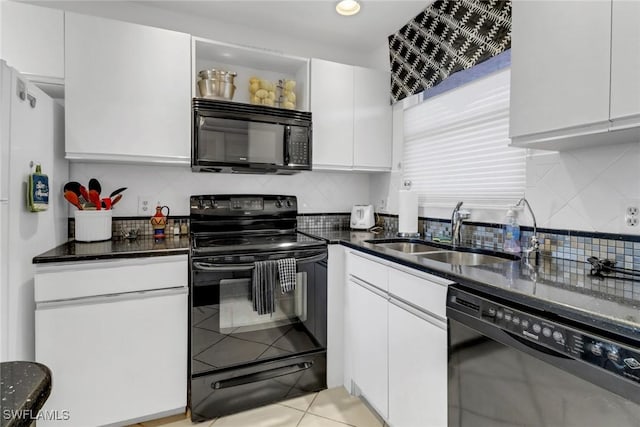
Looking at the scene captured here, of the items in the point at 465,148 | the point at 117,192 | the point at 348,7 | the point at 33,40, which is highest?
the point at 348,7

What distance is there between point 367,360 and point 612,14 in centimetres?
177

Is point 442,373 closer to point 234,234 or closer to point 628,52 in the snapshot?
point 628,52

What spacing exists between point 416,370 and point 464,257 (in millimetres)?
682

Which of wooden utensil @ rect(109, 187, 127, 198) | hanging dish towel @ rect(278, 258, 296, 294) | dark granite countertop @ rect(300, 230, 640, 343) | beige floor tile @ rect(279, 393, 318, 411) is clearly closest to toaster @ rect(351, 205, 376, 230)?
hanging dish towel @ rect(278, 258, 296, 294)

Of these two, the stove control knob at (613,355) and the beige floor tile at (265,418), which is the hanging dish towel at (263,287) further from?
the stove control knob at (613,355)

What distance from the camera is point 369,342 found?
1.81m

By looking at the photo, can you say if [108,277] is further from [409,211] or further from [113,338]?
[409,211]

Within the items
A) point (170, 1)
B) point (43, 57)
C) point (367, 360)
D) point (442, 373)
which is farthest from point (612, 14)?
point (43, 57)

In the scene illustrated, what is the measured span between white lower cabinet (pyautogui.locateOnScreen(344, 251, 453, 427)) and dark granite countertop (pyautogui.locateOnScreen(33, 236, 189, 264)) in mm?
1015

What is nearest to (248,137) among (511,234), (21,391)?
(511,234)

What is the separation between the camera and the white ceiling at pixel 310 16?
7.13 ft

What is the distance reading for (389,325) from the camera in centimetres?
161

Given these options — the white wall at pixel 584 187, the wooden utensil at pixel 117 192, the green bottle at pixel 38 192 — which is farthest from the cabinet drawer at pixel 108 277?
the white wall at pixel 584 187

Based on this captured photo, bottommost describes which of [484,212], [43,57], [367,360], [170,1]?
[367,360]
